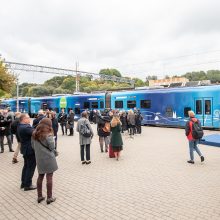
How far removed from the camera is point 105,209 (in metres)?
5.66

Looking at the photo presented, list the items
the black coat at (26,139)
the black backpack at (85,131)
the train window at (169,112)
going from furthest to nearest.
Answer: the train window at (169,112) → the black backpack at (85,131) → the black coat at (26,139)

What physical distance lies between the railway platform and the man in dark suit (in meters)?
0.27

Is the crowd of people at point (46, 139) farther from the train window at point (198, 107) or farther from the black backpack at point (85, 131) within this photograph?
the train window at point (198, 107)

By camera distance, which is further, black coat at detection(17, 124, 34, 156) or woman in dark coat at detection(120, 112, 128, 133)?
woman in dark coat at detection(120, 112, 128, 133)

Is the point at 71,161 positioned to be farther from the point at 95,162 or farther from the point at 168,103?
the point at 168,103

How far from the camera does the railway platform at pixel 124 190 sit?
548 cm

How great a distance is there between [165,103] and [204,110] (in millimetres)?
3686

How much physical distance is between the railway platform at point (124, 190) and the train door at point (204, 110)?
28.2 feet

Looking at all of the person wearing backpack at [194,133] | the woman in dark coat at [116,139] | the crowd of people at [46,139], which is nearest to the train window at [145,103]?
the crowd of people at [46,139]

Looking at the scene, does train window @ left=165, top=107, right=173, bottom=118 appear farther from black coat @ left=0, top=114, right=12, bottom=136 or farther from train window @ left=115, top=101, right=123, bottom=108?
black coat @ left=0, top=114, right=12, bottom=136

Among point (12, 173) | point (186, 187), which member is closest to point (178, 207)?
point (186, 187)

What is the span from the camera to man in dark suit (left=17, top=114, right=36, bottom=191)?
6.89m

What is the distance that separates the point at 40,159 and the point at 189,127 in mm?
5552

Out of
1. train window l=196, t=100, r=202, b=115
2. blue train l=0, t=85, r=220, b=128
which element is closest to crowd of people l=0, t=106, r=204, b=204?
train window l=196, t=100, r=202, b=115
